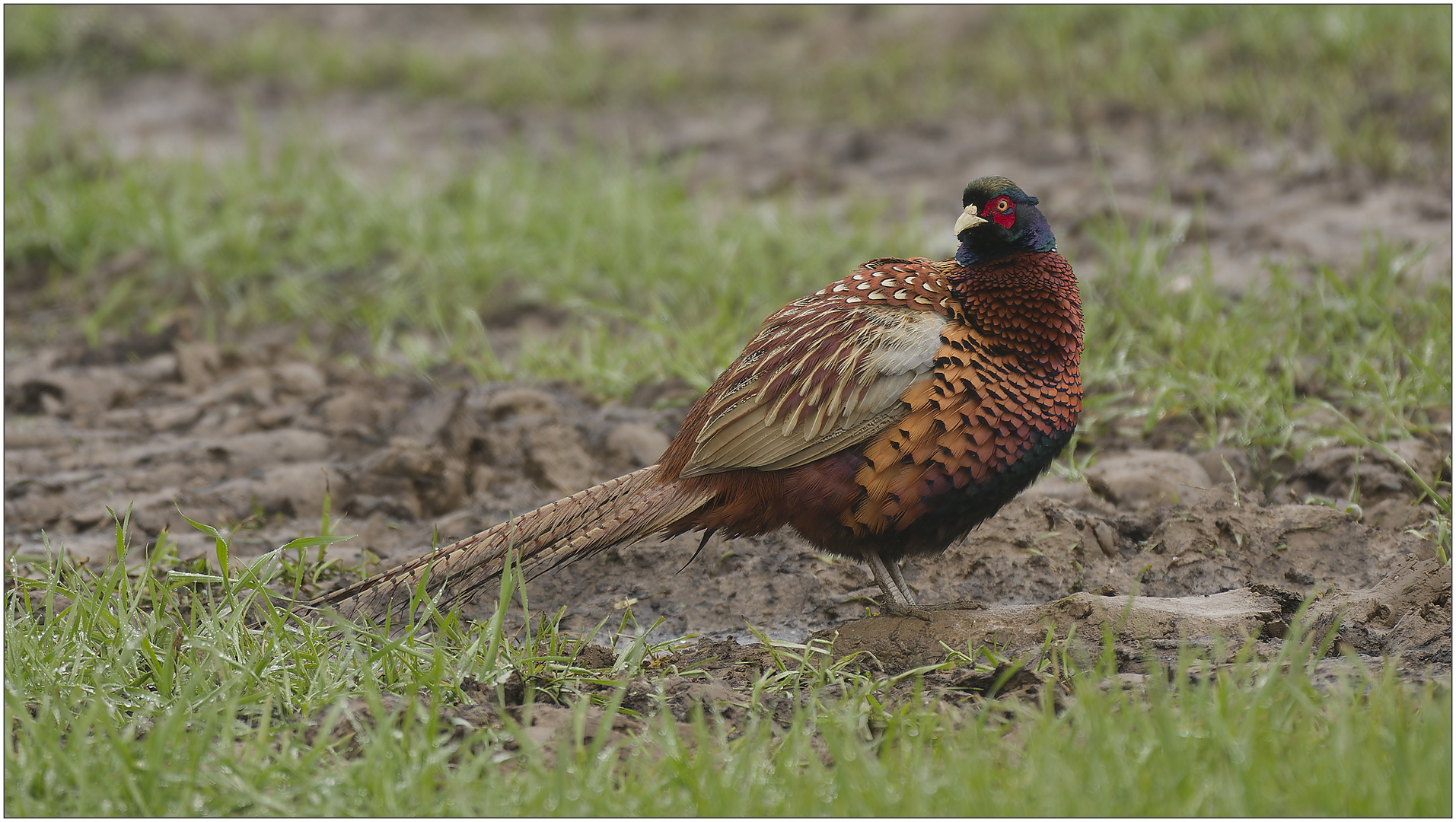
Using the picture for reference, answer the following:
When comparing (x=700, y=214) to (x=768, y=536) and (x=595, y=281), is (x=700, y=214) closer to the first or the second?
(x=595, y=281)

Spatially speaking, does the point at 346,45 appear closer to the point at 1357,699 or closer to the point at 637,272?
the point at 637,272

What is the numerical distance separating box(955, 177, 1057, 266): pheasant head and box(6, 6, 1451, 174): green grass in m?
3.75

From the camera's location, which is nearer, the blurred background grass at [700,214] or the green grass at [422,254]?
the blurred background grass at [700,214]

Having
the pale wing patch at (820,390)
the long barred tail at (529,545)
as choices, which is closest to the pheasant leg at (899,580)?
the pale wing patch at (820,390)

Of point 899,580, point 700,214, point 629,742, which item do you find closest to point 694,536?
point 899,580

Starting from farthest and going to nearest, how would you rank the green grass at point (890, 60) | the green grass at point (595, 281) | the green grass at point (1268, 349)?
the green grass at point (890, 60) < the green grass at point (595, 281) < the green grass at point (1268, 349)

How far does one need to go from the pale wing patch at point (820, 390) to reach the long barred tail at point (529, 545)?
0.15 m

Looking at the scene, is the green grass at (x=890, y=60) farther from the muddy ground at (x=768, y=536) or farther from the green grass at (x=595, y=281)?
the green grass at (x=595, y=281)

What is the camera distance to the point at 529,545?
3207mm

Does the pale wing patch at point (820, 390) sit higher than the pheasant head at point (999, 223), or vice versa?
the pheasant head at point (999, 223)

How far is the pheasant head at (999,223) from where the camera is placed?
10.5ft

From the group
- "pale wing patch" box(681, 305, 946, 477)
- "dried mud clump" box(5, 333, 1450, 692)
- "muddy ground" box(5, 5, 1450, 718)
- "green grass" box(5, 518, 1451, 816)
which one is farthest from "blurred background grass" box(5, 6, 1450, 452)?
"green grass" box(5, 518, 1451, 816)

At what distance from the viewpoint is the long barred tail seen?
3.18 metres

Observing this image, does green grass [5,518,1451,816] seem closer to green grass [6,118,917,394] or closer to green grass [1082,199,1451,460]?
green grass [1082,199,1451,460]
